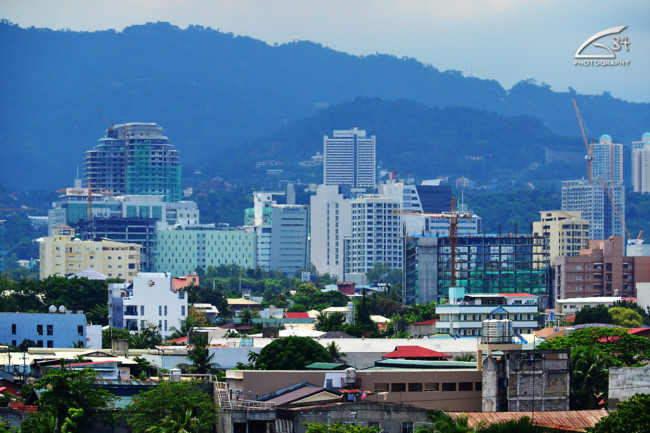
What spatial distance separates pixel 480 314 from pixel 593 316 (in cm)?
1707

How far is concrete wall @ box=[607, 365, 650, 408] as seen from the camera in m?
54.1

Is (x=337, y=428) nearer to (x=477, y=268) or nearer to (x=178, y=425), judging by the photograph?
(x=178, y=425)

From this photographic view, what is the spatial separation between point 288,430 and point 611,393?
12.2 metres

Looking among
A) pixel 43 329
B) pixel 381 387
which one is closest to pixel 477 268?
pixel 43 329

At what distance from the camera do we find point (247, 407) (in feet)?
171

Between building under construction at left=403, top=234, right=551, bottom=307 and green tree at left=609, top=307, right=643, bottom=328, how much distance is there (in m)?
48.7

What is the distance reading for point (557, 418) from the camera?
5319cm

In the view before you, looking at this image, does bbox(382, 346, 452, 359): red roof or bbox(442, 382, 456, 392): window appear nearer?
bbox(442, 382, 456, 392): window

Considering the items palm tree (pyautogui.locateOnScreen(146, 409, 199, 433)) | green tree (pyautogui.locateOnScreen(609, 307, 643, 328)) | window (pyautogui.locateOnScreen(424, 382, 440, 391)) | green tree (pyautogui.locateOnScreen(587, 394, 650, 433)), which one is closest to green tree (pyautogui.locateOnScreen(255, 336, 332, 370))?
window (pyautogui.locateOnScreen(424, 382, 440, 391))

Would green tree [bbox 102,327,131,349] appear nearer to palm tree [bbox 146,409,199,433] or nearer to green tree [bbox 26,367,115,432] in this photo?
green tree [bbox 26,367,115,432]

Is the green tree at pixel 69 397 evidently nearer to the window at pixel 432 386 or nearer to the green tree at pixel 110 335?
the window at pixel 432 386

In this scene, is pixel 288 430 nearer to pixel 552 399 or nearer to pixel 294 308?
pixel 552 399

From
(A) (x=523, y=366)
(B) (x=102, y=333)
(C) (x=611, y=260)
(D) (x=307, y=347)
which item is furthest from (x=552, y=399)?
(C) (x=611, y=260)

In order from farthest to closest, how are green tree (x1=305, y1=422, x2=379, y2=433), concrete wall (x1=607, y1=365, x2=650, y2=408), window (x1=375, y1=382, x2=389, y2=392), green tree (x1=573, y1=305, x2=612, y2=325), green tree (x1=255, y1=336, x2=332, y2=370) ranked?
green tree (x1=573, y1=305, x2=612, y2=325) < green tree (x1=255, y1=336, x2=332, y2=370) < window (x1=375, y1=382, x2=389, y2=392) < concrete wall (x1=607, y1=365, x2=650, y2=408) < green tree (x1=305, y1=422, x2=379, y2=433)
